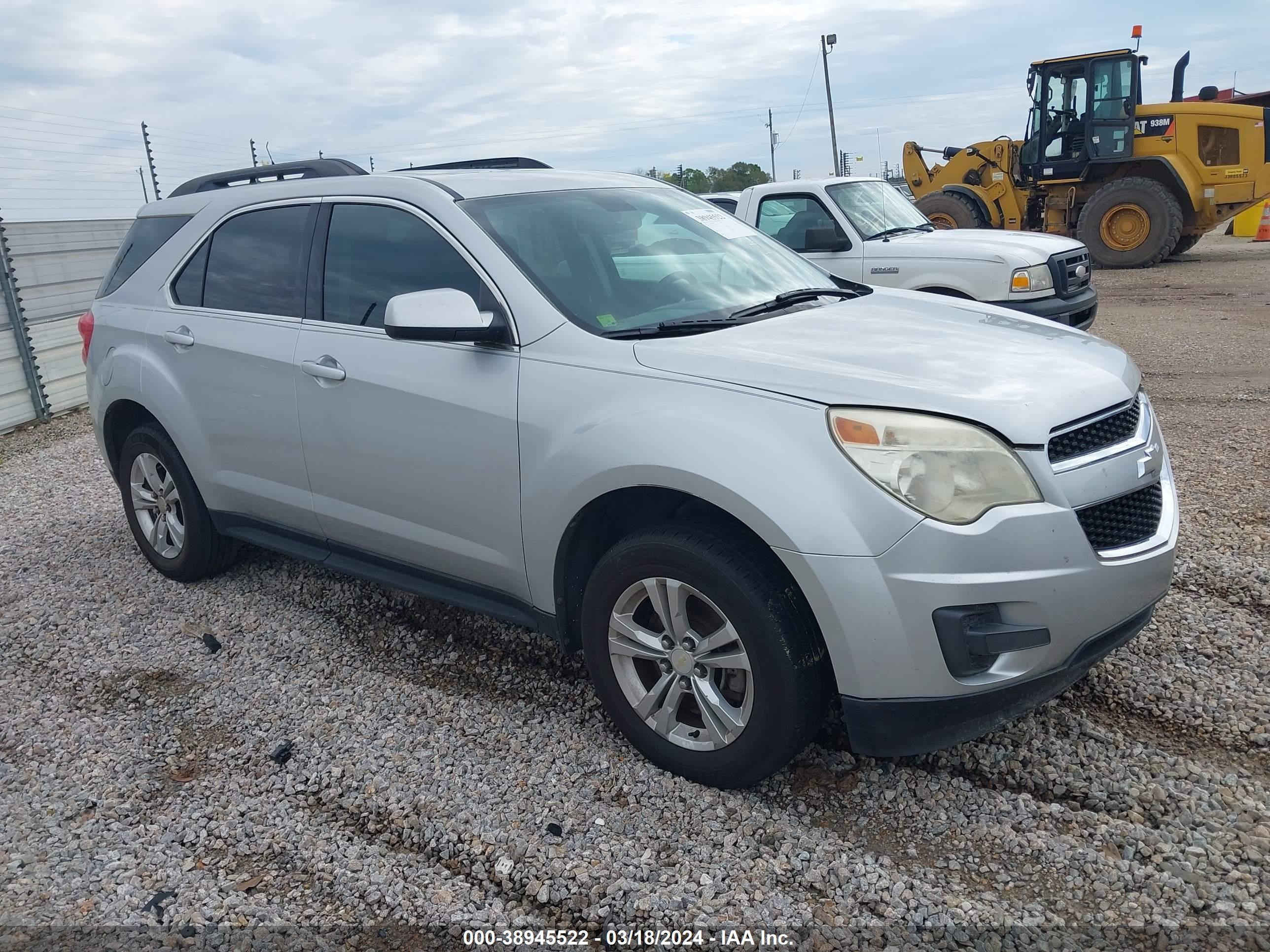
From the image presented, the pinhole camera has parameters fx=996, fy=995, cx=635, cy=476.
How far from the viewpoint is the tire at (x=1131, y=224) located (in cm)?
1575

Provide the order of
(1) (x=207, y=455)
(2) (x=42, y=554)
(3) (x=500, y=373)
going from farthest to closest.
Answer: (2) (x=42, y=554)
(1) (x=207, y=455)
(3) (x=500, y=373)

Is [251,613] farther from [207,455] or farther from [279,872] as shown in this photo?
[279,872]

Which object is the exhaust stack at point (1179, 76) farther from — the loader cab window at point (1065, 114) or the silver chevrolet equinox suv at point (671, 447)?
the silver chevrolet equinox suv at point (671, 447)

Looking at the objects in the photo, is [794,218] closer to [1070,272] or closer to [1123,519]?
[1070,272]

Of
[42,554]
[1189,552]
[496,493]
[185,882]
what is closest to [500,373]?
[496,493]

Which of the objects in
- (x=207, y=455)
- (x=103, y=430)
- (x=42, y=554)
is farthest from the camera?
(x=42, y=554)

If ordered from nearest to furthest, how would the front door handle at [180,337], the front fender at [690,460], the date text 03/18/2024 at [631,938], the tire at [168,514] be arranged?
the date text 03/18/2024 at [631,938], the front fender at [690,460], the front door handle at [180,337], the tire at [168,514]

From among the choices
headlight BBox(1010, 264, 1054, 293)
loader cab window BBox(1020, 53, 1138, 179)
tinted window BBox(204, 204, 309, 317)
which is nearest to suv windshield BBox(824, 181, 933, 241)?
headlight BBox(1010, 264, 1054, 293)

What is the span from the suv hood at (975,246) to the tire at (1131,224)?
794cm

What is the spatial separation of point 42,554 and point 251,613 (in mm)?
2008

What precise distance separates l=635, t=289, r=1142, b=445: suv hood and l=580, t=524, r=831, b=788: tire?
0.49 metres

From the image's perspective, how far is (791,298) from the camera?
370 cm

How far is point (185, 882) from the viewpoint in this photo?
9.14 feet

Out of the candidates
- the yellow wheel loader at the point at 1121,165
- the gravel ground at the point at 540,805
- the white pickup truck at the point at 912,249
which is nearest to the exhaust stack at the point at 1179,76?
the yellow wheel loader at the point at 1121,165
